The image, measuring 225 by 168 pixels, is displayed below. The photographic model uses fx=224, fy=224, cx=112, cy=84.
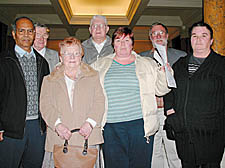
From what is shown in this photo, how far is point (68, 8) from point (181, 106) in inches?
253

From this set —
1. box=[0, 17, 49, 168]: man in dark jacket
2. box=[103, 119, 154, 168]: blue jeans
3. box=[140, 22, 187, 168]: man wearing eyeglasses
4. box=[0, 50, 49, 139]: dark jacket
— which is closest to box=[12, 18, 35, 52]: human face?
box=[0, 17, 49, 168]: man in dark jacket

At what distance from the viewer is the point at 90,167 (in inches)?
66.5

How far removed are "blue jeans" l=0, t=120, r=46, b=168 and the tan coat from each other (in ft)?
0.86

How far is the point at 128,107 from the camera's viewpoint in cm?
192

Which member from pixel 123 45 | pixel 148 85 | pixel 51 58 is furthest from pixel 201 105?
pixel 51 58

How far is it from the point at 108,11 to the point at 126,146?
286 inches

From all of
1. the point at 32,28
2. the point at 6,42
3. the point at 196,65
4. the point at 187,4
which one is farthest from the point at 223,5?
the point at 6,42

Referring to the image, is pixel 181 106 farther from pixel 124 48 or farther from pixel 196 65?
pixel 124 48

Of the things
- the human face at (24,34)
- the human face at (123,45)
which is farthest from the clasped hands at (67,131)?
the human face at (24,34)

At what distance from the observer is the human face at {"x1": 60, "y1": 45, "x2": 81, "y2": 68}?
5.90ft

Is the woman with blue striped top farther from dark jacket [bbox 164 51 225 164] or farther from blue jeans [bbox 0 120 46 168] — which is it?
blue jeans [bbox 0 120 46 168]

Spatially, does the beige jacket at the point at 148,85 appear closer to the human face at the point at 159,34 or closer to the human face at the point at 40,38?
the human face at the point at 159,34

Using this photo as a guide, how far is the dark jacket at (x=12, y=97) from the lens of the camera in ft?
6.22

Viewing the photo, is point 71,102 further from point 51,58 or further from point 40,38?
point 40,38
